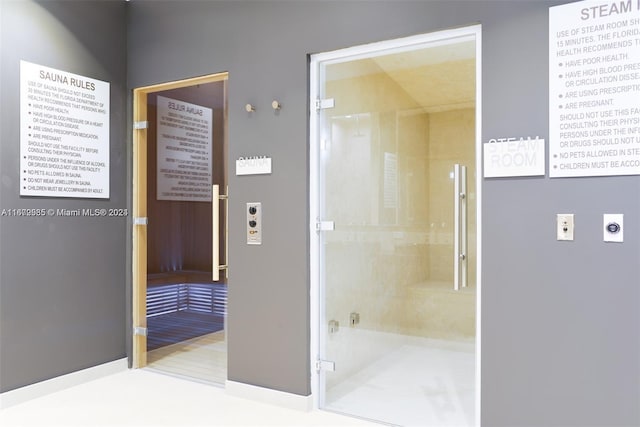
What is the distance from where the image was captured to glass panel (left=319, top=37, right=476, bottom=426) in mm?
2994

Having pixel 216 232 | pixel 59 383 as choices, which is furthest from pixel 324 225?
pixel 59 383

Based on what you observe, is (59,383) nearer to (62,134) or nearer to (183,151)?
(62,134)

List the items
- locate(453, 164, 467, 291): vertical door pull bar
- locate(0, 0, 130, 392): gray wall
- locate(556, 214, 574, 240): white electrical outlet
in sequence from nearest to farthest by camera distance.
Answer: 1. locate(556, 214, 574, 240): white electrical outlet
2. locate(453, 164, 467, 291): vertical door pull bar
3. locate(0, 0, 130, 392): gray wall

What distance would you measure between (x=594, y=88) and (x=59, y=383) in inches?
Result: 148

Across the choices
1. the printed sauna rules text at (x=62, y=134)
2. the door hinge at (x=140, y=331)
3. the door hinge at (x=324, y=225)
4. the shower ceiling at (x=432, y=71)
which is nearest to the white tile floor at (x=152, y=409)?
the door hinge at (x=140, y=331)

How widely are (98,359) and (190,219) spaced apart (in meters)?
1.42

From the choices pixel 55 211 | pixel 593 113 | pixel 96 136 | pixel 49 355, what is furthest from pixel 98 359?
pixel 593 113

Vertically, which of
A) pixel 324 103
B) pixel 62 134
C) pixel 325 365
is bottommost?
pixel 325 365

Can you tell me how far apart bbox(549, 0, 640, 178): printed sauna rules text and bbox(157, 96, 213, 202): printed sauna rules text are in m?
2.74

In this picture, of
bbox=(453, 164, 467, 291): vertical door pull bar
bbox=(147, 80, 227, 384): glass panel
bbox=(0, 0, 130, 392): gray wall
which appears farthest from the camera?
bbox=(147, 80, 227, 384): glass panel

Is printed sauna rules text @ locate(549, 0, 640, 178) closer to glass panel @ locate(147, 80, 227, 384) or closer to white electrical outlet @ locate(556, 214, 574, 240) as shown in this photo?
white electrical outlet @ locate(556, 214, 574, 240)

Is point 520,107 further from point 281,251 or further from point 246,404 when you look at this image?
point 246,404

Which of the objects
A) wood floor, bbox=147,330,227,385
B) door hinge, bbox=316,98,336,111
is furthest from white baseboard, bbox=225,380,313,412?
door hinge, bbox=316,98,336,111

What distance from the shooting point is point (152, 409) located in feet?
9.95
